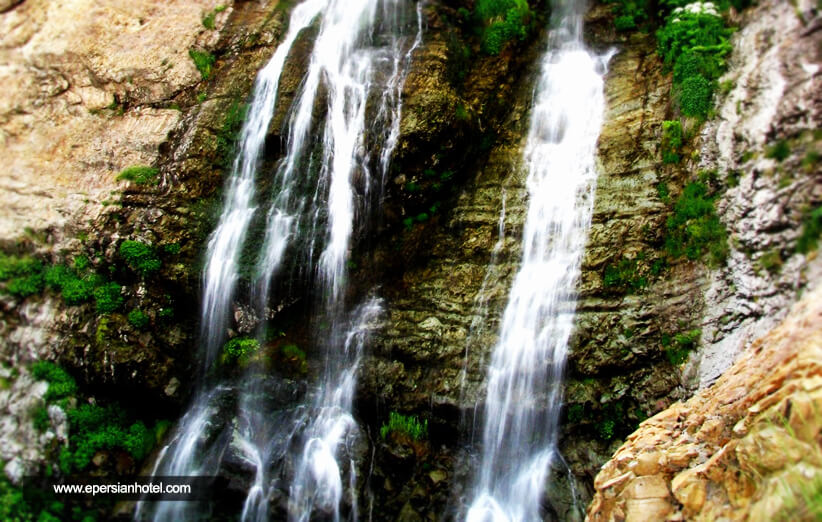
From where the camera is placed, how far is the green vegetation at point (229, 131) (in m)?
11.4

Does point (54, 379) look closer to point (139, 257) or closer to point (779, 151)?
point (139, 257)

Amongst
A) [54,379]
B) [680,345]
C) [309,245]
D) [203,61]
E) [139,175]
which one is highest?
[203,61]

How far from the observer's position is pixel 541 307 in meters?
9.15

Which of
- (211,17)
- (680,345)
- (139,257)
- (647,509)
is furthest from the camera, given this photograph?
(211,17)

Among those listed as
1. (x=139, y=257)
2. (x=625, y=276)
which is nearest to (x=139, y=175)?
(x=139, y=257)

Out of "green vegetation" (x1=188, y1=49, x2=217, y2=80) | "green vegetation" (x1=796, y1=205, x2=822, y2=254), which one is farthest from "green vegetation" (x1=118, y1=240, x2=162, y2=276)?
"green vegetation" (x1=796, y1=205, x2=822, y2=254)

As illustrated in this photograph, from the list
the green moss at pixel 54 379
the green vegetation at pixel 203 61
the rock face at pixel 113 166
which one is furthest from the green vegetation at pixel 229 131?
the green moss at pixel 54 379

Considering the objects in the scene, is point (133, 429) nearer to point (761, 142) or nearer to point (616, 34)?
point (761, 142)

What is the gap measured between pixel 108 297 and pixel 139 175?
9.29 feet

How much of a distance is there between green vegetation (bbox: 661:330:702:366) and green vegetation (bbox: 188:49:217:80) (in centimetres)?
1169

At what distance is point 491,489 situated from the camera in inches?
326

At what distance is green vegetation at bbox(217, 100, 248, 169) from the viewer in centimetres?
1138

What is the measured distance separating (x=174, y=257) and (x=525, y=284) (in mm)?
6873

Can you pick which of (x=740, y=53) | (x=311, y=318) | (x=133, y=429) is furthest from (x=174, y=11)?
(x=740, y=53)
